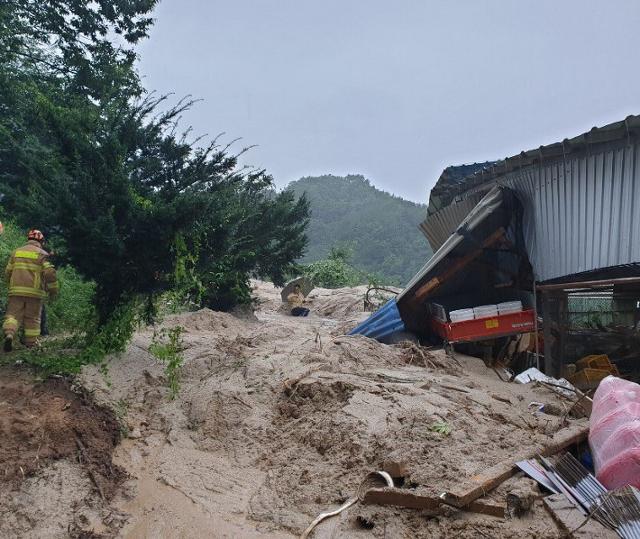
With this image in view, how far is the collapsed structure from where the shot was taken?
21.3ft

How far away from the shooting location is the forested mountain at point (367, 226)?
5278cm

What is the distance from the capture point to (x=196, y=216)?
6.08 metres

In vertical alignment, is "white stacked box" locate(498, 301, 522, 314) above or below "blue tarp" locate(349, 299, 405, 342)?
above

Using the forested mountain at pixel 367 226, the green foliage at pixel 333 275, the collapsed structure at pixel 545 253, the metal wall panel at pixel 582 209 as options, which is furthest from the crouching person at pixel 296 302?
the forested mountain at pixel 367 226

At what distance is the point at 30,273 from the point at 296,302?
10.6 metres

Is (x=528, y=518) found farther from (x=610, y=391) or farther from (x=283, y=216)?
(x=283, y=216)

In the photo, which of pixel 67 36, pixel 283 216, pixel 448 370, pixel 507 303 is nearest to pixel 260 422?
pixel 448 370

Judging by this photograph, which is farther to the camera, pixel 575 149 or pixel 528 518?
pixel 575 149

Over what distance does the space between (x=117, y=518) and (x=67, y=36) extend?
14078 millimetres

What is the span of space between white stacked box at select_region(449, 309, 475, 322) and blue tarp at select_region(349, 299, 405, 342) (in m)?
1.21

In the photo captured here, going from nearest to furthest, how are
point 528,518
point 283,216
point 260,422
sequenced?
point 528,518 < point 260,422 < point 283,216

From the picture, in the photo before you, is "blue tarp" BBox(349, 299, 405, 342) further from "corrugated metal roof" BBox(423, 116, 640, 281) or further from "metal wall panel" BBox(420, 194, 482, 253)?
"metal wall panel" BBox(420, 194, 482, 253)

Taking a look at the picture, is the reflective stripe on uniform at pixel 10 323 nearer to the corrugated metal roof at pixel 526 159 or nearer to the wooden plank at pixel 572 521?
the wooden plank at pixel 572 521

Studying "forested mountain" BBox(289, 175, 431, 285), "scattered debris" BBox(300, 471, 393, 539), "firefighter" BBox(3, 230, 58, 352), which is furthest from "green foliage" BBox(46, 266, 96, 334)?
"forested mountain" BBox(289, 175, 431, 285)
